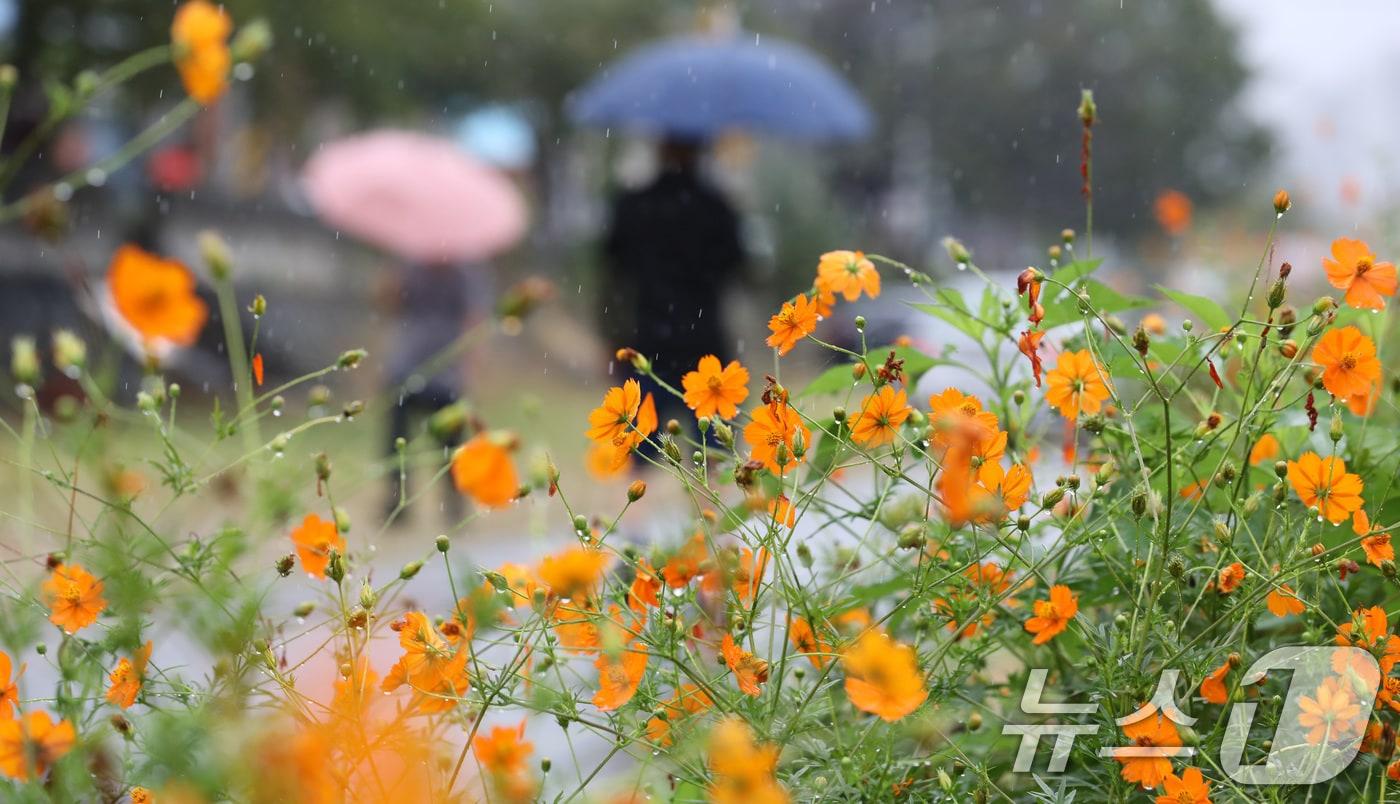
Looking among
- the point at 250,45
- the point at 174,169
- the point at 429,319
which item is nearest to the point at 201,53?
the point at 250,45

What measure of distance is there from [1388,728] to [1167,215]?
4264 mm

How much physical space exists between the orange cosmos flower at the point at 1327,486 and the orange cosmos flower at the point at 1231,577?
77mm

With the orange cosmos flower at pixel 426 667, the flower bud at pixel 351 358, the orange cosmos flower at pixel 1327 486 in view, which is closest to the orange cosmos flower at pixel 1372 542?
the orange cosmos flower at pixel 1327 486

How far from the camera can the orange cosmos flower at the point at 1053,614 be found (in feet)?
3.35

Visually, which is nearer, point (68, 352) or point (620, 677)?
point (68, 352)

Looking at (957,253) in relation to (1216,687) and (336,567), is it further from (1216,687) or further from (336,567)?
(336,567)

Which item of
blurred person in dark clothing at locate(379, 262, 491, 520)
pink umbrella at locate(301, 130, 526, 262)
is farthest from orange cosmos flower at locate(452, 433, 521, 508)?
pink umbrella at locate(301, 130, 526, 262)

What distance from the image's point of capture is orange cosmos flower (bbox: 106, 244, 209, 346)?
2.57 ft

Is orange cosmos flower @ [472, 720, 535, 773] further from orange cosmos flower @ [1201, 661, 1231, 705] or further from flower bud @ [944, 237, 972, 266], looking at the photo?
flower bud @ [944, 237, 972, 266]

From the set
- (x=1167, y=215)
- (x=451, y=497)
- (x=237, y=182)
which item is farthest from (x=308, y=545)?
(x=237, y=182)

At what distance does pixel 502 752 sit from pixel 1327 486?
63 cm

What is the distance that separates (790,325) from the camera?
Answer: 115cm

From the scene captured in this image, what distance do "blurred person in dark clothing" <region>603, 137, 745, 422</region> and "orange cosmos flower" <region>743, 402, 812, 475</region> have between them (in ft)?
12.5

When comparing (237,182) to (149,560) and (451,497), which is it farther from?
(149,560)
